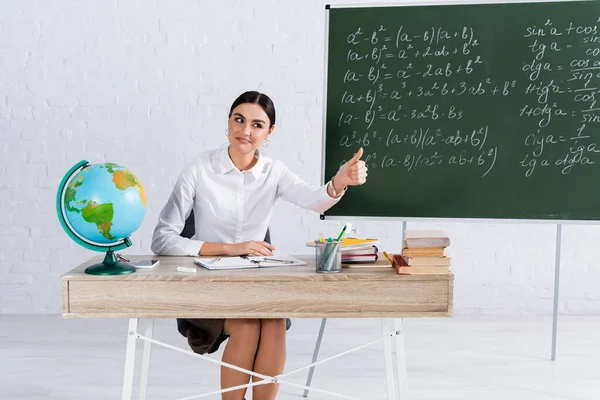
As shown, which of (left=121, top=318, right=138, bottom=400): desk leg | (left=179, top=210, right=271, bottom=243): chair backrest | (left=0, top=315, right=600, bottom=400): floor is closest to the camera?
(left=121, top=318, right=138, bottom=400): desk leg

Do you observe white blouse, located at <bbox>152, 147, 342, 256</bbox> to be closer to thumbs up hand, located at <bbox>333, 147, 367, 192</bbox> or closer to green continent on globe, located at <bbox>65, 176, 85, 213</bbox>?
thumbs up hand, located at <bbox>333, 147, 367, 192</bbox>

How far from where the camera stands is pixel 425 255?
189 centimetres

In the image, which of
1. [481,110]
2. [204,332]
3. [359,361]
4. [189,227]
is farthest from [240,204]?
[359,361]

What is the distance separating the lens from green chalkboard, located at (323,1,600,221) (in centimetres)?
253

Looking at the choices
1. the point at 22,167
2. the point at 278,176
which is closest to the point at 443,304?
the point at 278,176

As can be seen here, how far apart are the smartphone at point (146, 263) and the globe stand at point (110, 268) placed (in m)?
0.06

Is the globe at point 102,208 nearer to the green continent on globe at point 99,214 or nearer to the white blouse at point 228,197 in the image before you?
the green continent on globe at point 99,214

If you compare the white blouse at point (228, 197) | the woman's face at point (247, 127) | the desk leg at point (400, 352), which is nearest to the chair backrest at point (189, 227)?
the white blouse at point (228, 197)

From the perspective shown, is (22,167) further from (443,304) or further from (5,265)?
(443,304)

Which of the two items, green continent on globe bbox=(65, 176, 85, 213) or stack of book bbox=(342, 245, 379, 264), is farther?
stack of book bbox=(342, 245, 379, 264)

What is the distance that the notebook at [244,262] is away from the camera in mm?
1953

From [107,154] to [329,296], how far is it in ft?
7.97

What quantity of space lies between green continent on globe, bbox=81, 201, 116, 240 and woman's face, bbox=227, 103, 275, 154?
636 mm

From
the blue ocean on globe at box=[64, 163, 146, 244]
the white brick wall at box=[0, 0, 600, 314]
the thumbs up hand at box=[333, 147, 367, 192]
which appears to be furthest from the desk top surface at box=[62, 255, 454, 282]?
the white brick wall at box=[0, 0, 600, 314]
